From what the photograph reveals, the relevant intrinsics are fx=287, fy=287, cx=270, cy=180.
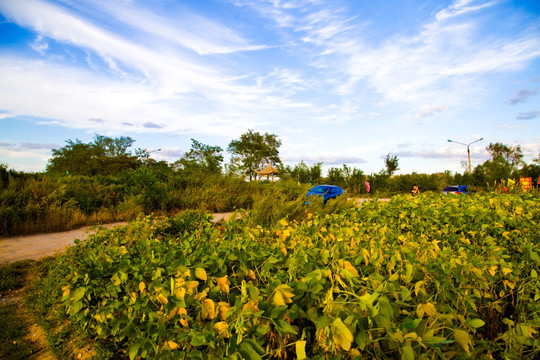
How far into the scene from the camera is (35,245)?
239 inches

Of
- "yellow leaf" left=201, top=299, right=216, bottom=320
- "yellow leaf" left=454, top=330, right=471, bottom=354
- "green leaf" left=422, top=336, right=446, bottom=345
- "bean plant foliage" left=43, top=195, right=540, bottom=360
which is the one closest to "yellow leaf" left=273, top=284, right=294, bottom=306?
"bean plant foliage" left=43, top=195, right=540, bottom=360

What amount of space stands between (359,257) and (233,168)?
14852 mm

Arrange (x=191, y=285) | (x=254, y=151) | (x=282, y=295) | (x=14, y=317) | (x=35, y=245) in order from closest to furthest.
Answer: (x=282, y=295) < (x=191, y=285) < (x=14, y=317) < (x=35, y=245) < (x=254, y=151)

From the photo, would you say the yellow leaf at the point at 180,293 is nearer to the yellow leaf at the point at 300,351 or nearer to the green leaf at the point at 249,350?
the green leaf at the point at 249,350

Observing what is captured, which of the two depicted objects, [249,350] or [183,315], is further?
[183,315]

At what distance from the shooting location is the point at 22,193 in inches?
325

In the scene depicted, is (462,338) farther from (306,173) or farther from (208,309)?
(306,173)

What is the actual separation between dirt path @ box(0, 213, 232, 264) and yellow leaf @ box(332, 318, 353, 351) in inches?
181

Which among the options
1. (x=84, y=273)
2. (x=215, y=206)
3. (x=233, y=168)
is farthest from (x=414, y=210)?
(x=233, y=168)

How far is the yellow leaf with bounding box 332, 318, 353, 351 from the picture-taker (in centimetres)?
92

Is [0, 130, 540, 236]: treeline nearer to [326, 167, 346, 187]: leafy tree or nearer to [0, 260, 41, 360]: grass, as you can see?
[0, 260, 41, 360]: grass

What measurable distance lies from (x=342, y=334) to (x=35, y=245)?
736 cm

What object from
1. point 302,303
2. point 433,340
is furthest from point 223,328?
point 433,340

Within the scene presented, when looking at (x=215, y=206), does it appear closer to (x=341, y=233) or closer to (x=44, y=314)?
(x=44, y=314)
